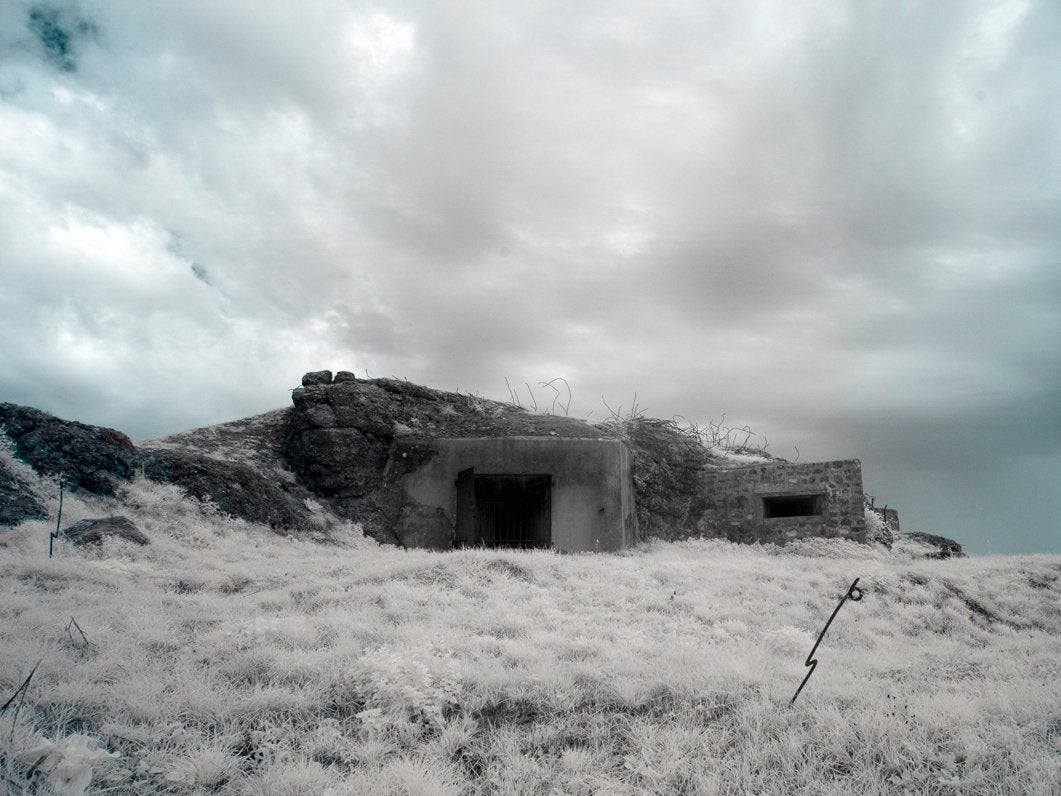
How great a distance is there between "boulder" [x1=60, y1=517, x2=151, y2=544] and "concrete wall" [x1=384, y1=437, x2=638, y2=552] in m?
5.58

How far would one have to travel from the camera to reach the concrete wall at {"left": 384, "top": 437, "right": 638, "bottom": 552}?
579 inches

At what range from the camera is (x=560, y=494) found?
14.8 metres

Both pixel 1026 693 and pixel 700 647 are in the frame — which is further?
pixel 700 647

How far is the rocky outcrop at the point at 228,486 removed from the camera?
42.2ft

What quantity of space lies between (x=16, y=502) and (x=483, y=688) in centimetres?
879

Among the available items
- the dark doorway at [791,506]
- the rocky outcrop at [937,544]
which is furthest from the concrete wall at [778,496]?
the rocky outcrop at [937,544]

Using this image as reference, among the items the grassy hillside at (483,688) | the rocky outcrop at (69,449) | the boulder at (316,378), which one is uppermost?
the boulder at (316,378)

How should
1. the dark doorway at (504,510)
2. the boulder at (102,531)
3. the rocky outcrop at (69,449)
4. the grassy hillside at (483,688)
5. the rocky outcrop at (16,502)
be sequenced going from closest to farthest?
the grassy hillside at (483,688), the boulder at (102,531), the rocky outcrop at (16,502), the rocky outcrop at (69,449), the dark doorway at (504,510)

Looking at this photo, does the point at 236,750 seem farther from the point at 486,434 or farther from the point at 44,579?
the point at 486,434

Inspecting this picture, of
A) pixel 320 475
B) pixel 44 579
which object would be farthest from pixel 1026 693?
pixel 320 475

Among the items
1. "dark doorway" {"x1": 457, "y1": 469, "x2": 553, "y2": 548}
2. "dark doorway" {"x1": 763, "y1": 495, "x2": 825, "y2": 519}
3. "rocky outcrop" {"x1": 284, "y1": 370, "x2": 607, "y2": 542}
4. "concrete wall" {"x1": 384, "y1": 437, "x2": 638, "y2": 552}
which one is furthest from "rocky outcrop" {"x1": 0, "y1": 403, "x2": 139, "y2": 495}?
"dark doorway" {"x1": 763, "y1": 495, "x2": 825, "y2": 519}

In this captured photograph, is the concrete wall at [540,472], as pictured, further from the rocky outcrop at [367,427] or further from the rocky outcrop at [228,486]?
the rocky outcrop at [228,486]

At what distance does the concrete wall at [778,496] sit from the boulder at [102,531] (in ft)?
38.8

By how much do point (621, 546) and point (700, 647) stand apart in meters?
8.25
